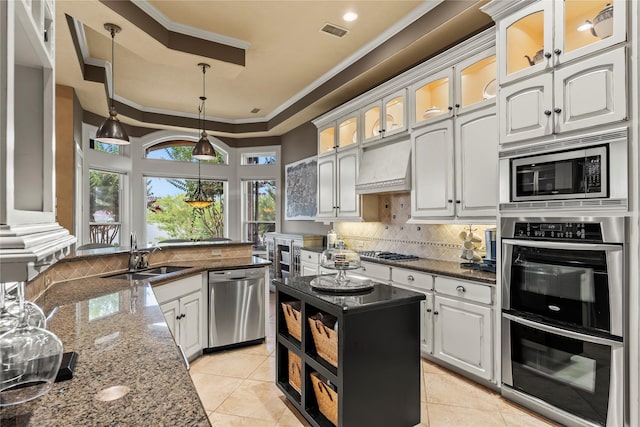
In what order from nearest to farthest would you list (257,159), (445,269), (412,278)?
(445,269) < (412,278) < (257,159)

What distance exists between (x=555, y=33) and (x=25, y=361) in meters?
3.08

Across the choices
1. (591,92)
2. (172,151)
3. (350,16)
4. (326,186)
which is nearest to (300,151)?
(326,186)

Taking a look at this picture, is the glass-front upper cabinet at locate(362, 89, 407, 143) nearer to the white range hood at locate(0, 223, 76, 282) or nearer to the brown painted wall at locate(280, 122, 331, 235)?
the brown painted wall at locate(280, 122, 331, 235)

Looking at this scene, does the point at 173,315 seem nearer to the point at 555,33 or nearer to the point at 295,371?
the point at 295,371

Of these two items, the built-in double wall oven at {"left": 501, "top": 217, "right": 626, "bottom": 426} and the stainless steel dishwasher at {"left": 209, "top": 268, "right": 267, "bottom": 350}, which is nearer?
the built-in double wall oven at {"left": 501, "top": 217, "right": 626, "bottom": 426}

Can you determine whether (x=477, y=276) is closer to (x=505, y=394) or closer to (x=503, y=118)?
(x=505, y=394)

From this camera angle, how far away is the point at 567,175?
2.32 metres

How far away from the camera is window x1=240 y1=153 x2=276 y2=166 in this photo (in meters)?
7.39

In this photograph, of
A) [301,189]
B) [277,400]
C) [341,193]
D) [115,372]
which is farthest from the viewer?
[301,189]

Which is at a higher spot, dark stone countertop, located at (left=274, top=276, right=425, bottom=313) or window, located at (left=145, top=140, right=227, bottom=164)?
window, located at (left=145, top=140, right=227, bottom=164)

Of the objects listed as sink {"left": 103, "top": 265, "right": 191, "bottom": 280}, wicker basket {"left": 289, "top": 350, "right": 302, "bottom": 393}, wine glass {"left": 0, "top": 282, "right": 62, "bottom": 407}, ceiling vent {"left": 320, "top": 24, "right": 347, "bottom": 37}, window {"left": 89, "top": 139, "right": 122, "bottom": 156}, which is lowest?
wicker basket {"left": 289, "top": 350, "right": 302, "bottom": 393}

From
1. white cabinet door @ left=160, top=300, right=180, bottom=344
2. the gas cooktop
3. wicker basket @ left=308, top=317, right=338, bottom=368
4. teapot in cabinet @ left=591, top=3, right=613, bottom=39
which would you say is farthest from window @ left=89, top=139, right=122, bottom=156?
teapot in cabinet @ left=591, top=3, right=613, bottom=39

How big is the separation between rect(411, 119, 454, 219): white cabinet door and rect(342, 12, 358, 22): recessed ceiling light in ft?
3.96

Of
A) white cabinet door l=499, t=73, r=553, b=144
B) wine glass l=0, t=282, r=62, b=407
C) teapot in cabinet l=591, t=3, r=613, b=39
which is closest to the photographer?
wine glass l=0, t=282, r=62, b=407
